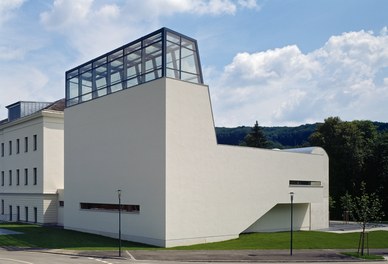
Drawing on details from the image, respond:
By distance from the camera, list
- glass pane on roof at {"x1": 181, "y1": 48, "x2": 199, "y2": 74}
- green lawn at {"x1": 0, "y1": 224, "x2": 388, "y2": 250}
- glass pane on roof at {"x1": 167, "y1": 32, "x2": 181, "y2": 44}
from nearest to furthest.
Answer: green lawn at {"x1": 0, "y1": 224, "x2": 388, "y2": 250} < glass pane on roof at {"x1": 167, "y1": 32, "x2": 181, "y2": 44} < glass pane on roof at {"x1": 181, "y1": 48, "x2": 199, "y2": 74}

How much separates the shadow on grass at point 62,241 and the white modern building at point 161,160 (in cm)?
114

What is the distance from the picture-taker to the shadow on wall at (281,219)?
1662 inches

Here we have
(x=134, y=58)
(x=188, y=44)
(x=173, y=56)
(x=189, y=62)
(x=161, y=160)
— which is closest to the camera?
A: (x=161, y=160)

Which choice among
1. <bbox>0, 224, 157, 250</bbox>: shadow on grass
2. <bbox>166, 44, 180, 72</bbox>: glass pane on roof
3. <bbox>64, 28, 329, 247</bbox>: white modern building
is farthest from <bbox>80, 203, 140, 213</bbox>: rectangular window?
<bbox>166, 44, 180, 72</bbox>: glass pane on roof

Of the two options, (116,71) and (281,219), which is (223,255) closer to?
(281,219)

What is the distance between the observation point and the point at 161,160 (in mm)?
32562

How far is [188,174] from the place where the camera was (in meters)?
33.4

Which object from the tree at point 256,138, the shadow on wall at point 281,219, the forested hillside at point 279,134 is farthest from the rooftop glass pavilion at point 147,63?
the forested hillside at point 279,134

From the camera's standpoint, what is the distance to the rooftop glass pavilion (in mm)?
33875

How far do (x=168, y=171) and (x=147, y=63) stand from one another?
27.2 ft

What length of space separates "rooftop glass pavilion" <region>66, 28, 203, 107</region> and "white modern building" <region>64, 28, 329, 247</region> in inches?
3.0

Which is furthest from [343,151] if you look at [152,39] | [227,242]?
[152,39]

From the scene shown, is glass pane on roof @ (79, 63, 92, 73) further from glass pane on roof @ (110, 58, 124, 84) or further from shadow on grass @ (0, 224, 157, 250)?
shadow on grass @ (0, 224, 157, 250)

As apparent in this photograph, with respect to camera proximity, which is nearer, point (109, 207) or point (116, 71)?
point (109, 207)
